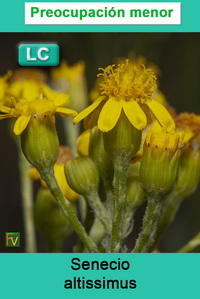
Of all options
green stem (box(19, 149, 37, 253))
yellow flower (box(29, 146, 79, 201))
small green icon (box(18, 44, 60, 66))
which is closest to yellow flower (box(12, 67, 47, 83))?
green stem (box(19, 149, 37, 253))

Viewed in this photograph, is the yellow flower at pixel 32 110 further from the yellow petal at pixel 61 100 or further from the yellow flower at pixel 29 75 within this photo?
the yellow flower at pixel 29 75

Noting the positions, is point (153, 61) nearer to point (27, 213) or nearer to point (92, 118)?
point (27, 213)

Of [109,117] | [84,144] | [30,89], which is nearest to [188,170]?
[84,144]

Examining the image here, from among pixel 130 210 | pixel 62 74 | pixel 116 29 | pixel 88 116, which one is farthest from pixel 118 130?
pixel 62 74

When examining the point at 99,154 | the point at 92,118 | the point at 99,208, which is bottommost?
the point at 99,208

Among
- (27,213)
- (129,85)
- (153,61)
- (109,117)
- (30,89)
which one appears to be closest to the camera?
(109,117)

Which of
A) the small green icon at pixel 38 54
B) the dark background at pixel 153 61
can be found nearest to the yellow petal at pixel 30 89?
the dark background at pixel 153 61
